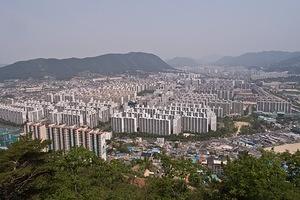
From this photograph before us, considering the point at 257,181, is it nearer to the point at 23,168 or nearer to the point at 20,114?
the point at 23,168

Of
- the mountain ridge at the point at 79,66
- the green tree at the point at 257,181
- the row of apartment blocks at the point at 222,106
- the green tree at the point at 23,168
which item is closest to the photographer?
the green tree at the point at 23,168

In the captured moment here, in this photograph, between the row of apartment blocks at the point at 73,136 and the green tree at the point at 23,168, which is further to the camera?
the row of apartment blocks at the point at 73,136

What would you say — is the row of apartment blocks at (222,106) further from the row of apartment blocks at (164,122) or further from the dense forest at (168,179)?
the dense forest at (168,179)

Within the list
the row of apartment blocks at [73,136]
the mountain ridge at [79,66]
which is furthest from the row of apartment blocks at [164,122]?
the mountain ridge at [79,66]

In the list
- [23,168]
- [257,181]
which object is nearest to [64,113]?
[23,168]

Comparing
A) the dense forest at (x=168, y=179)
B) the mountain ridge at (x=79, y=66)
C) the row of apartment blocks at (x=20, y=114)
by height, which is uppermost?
the mountain ridge at (x=79, y=66)

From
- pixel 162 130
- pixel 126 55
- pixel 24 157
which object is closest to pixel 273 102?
pixel 162 130

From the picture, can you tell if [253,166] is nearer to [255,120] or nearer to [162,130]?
[162,130]
